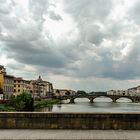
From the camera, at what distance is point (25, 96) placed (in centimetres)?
7844

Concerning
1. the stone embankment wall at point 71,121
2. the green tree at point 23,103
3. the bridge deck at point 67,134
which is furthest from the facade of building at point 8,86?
the bridge deck at point 67,134

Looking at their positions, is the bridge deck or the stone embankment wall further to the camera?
the stone embankment wall

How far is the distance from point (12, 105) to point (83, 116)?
69.5 m

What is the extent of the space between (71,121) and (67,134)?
1556 mm

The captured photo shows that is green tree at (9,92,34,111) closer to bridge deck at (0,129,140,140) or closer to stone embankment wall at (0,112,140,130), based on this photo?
stone embankment wall at (0,112,140,130)

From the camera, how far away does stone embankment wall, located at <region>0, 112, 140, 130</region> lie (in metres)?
14.2

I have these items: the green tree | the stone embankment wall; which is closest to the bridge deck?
the stone embankment wall

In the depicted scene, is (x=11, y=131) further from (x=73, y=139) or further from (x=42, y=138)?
(x=73, y=139)

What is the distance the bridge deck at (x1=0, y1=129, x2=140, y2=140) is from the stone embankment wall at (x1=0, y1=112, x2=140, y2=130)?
484 mm

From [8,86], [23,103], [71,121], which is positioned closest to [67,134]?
[71,121]

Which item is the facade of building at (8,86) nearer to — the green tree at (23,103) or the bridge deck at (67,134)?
the green tree at (23,103)

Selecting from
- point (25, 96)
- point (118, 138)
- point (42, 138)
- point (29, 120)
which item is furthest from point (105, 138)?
point (25, 96)

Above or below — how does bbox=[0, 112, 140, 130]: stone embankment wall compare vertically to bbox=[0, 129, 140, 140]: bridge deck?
above

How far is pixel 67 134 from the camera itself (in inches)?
508
